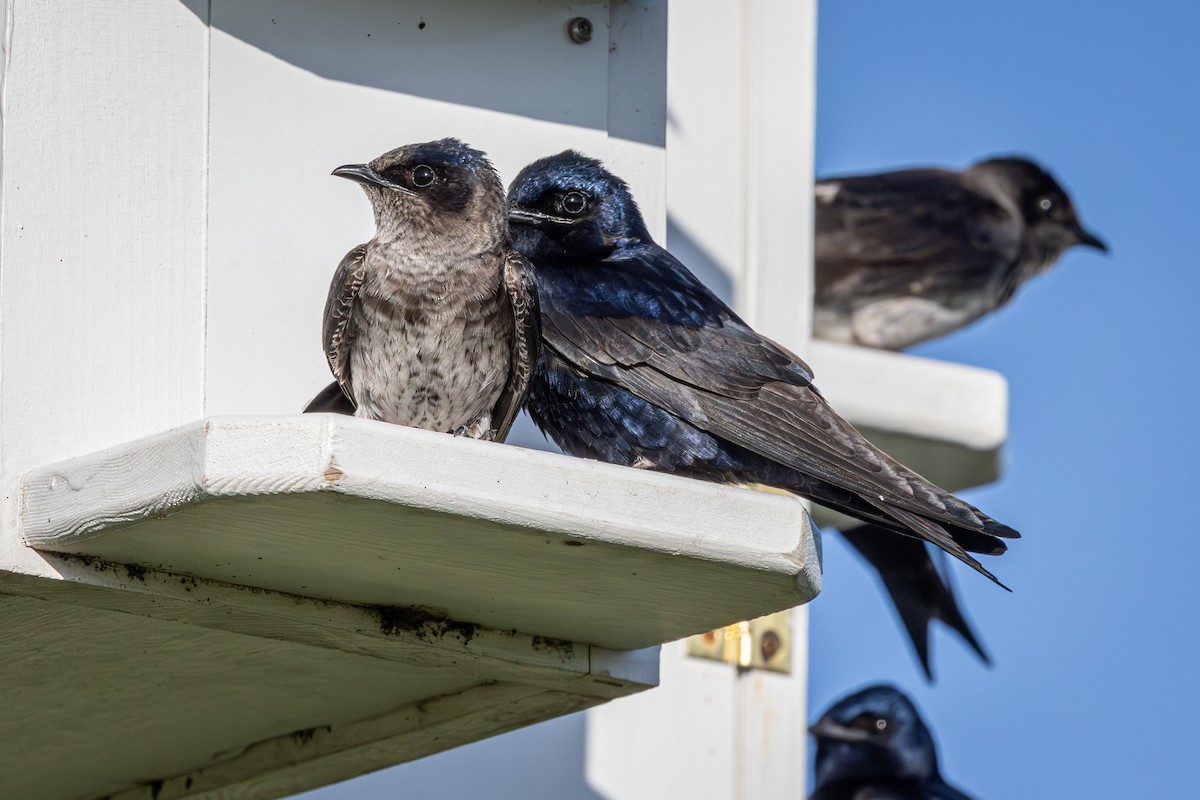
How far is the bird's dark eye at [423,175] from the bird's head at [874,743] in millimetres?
3723

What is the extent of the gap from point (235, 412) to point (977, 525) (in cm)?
86

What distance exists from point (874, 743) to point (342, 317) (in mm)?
3876

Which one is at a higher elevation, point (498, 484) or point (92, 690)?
point (498, 484)

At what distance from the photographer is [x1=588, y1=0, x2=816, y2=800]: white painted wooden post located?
11.3 feet

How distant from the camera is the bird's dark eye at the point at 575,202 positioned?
2.91 metres

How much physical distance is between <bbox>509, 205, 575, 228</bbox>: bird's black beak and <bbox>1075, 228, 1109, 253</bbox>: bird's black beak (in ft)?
19.0

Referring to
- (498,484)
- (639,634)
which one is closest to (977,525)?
(639,634)

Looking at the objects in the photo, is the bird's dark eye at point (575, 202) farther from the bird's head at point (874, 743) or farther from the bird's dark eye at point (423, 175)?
the bird's head at point (874, 743)

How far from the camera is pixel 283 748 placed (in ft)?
9.16

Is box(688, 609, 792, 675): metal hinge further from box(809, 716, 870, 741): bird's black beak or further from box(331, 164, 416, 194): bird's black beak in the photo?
box(809, 716, 870, 741): bird's black beak

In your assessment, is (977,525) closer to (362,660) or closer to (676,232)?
(362,660)

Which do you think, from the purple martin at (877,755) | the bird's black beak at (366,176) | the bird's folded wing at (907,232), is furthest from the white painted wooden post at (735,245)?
the bird's folded wing at (907,232)

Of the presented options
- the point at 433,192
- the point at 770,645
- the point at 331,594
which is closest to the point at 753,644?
the point at 770,645

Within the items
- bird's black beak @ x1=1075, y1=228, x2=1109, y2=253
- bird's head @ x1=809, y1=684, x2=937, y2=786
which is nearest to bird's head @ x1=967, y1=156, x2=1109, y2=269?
bird's black beak @ x1=1075, y1=228, x2=1109, y2=253
